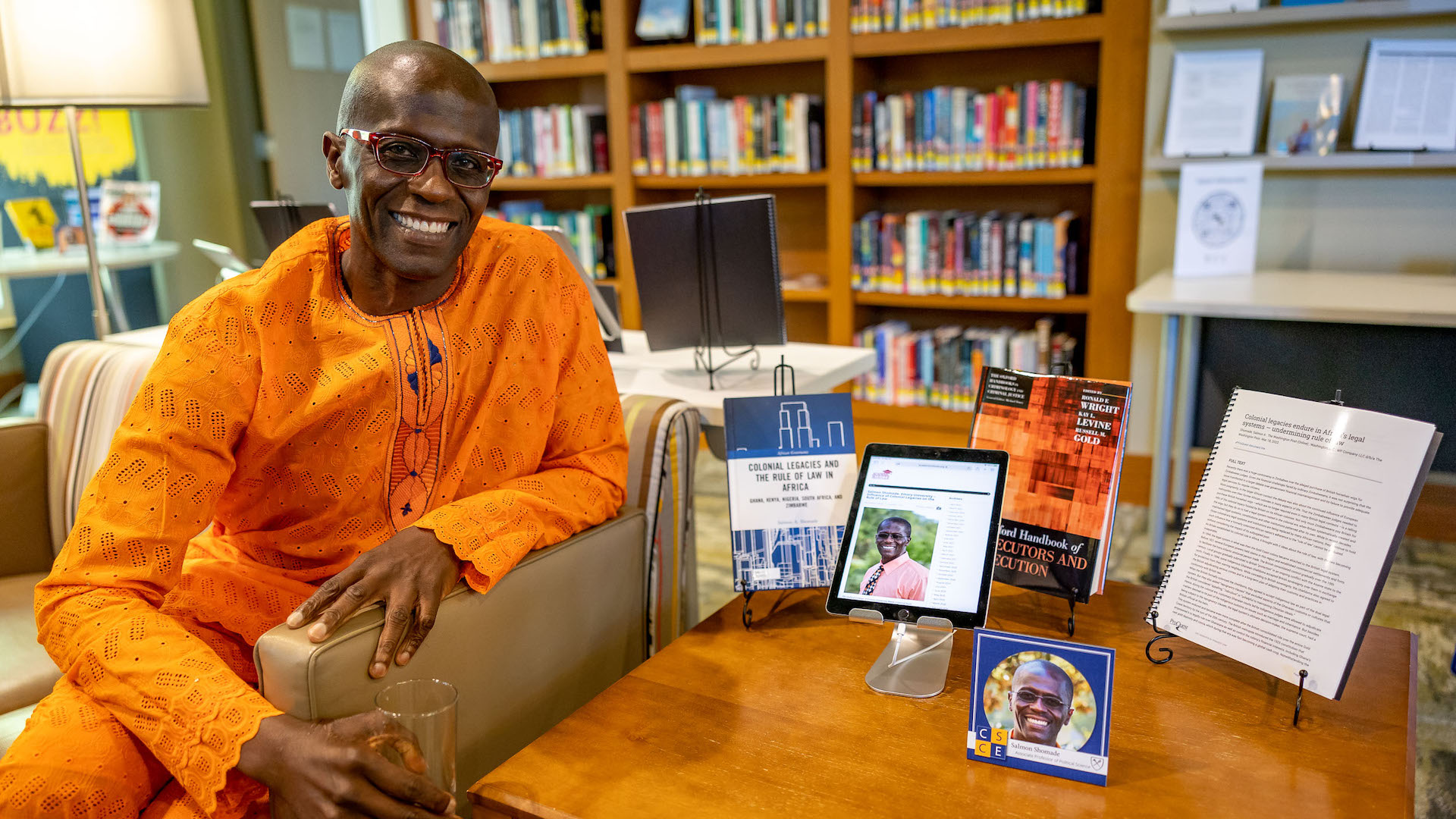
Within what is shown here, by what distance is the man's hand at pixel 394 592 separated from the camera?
1.10 metres

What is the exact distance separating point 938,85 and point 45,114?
11.1 feet

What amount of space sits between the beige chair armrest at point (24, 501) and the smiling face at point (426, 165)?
100cm

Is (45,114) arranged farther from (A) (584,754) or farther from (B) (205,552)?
(A) (584,754)

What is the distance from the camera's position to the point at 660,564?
160cm

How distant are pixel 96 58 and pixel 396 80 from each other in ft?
5.13

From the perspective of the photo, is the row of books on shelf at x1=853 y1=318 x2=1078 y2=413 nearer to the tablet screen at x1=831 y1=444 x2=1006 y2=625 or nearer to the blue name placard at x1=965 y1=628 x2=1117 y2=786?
the tablet screen at x1=831 y1=444 x2=1006 y2=625

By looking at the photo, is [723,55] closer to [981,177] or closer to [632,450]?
[981,177]

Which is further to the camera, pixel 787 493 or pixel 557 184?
pixel 557 184

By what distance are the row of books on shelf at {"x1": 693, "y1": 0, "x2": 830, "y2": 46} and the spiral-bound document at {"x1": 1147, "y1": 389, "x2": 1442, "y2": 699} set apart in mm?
2820

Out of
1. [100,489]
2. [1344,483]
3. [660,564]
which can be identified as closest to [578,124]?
[660,564]

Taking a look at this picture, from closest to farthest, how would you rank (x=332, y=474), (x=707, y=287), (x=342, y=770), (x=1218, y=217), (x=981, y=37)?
1. (x=342, y=770)
2. (x=332, y=474)
3. (x=707, y=287)
4. (x=1218, y=217)
5. (x=981, y=37)

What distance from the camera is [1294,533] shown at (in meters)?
1.08

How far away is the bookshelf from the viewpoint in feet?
10.8

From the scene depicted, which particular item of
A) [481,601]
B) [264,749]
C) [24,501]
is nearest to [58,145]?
[24,501]
